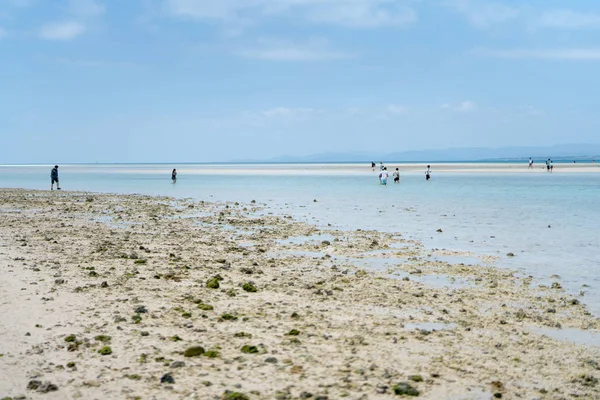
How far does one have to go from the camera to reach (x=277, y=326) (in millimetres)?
8586

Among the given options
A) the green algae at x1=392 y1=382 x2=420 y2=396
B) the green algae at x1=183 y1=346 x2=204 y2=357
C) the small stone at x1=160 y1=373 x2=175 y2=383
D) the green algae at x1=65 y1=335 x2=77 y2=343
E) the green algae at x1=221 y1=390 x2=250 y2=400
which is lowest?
the green algae at x1=392 y1=382 x2=420 y2=396

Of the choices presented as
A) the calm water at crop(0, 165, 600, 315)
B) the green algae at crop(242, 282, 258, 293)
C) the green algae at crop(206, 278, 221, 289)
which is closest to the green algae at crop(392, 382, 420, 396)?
the green algae at crop(242, 282, 258, 293)

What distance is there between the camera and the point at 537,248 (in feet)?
54.5

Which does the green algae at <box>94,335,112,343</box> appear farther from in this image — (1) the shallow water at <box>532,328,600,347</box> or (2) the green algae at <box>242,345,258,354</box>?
(1) the shallow water at <box>532,328,600,347</box>

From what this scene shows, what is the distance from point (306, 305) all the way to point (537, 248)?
940 cm

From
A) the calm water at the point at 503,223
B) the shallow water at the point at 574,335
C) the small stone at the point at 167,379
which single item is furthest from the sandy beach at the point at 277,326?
the calm water at the point at 503,223

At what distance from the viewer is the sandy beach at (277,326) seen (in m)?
6.49

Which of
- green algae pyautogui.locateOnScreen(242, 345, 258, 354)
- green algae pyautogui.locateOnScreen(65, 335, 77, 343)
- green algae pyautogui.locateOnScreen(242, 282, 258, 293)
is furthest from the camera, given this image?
green algae pyautogui.locateOnScreen(242, 282, 258, 293)

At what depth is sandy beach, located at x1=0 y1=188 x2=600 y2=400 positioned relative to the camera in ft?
21.3

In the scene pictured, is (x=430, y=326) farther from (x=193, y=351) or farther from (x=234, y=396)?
(x=234, y=396)

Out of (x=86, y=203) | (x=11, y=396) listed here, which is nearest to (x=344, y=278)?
(x=11, y=396)

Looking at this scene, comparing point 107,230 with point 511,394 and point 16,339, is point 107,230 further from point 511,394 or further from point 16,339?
point 511,394

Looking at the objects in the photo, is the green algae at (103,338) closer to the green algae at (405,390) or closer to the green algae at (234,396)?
the green algae at (234,396)

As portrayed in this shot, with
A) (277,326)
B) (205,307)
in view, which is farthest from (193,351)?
(205,307)
